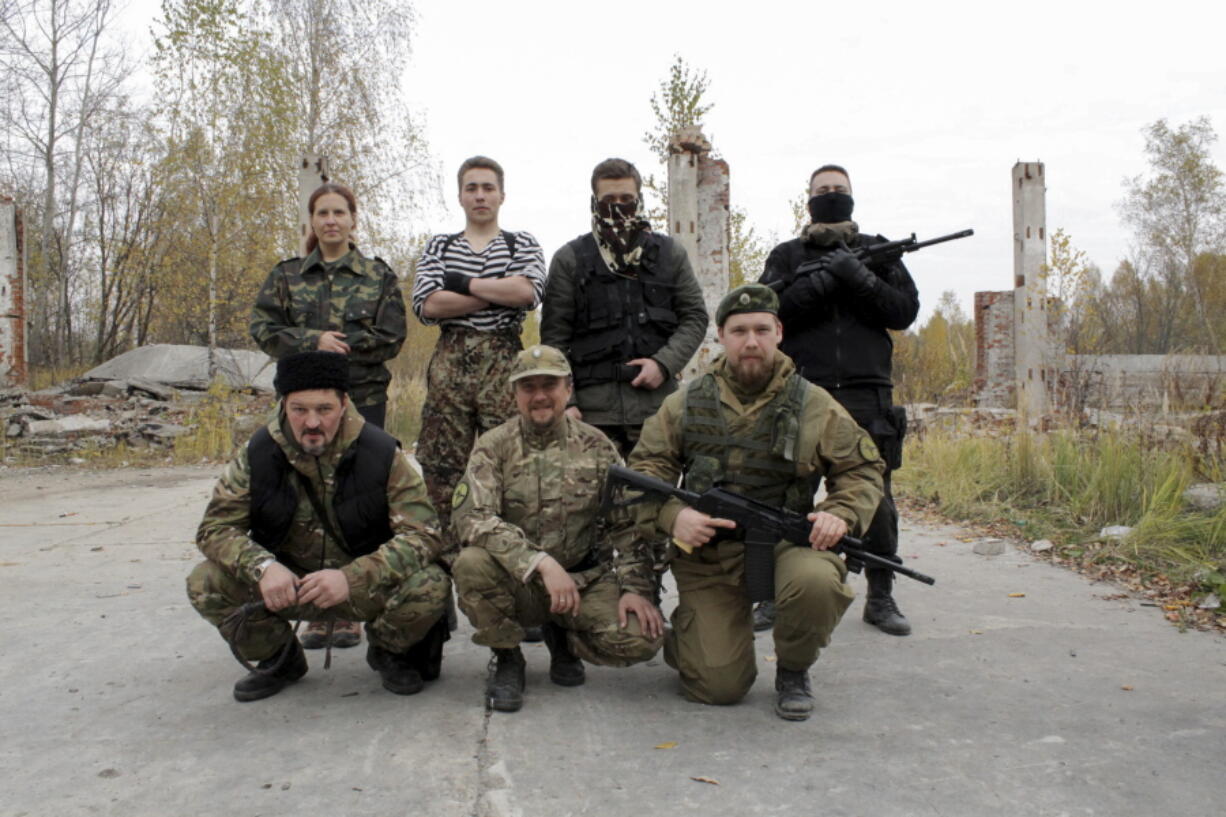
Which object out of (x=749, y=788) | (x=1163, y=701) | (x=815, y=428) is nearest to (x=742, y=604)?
(x=815, y=428)

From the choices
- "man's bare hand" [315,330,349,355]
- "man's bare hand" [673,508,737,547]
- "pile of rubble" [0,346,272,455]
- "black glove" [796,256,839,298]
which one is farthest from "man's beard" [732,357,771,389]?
"pile of rubble" [0,346,272,455]

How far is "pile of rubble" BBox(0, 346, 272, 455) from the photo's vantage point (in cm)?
1055

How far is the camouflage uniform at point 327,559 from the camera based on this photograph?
9.46 feet

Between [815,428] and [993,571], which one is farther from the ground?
[815,428]

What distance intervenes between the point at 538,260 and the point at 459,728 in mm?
2060

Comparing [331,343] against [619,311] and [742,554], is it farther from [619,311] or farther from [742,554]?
[742,554]

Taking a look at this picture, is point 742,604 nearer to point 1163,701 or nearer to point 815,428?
point 815,428

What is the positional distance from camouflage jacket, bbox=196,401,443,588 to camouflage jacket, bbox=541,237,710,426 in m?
0.96

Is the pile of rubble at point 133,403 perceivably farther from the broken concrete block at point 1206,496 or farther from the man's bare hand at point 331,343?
the broken concrete block at point 1206,496

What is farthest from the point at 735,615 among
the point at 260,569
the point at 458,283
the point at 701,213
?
the point at 701,213

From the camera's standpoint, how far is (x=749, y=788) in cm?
226

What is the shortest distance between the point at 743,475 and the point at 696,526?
1.05 feet

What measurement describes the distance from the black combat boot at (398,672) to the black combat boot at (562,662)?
47cm

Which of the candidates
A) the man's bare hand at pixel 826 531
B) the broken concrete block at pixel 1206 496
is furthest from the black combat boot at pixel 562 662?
the broken concrete block at pixel 1206 496
